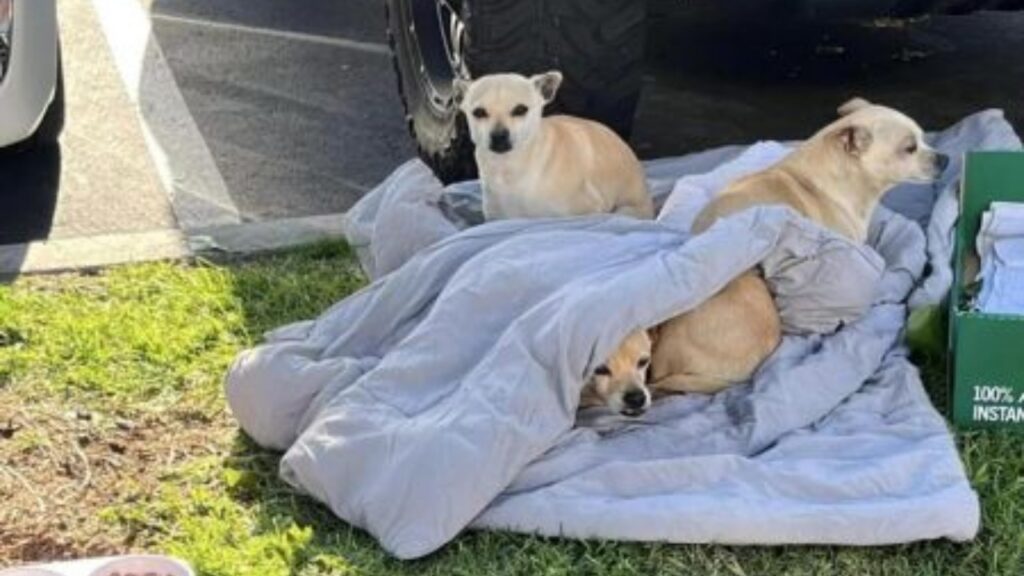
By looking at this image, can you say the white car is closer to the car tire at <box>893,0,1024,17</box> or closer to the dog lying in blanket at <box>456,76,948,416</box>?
the dog lying in blanket at <box>456,76,948,416</box>

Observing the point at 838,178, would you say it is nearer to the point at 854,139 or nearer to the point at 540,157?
the point at 854,139

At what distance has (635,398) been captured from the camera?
3.55 metres

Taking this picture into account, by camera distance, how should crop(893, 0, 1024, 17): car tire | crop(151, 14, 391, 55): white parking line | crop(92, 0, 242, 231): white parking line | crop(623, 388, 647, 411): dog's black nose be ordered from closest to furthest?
crop(623, 388, 647, 411): dog's black nose → crop(893, 0, 1024, 17): car tire → crop(92, 0, 242, 231): white parking line → crop(151, 14, 391, 55): white parking line

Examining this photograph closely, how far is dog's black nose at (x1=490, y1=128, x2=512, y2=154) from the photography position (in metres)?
4.18

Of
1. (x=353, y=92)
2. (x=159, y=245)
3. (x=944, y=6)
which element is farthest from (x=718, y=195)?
(x=353, y=92)

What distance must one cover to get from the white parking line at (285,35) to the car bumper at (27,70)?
6.56ft

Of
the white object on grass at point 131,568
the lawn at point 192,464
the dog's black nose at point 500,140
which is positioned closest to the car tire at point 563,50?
the dog's black nose at point 500,140

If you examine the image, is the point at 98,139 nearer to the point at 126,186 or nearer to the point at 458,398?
the point at 126,186

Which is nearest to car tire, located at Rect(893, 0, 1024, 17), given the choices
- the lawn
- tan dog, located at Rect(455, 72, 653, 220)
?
tan dog, located at Rect(455, 72, 653, 220)

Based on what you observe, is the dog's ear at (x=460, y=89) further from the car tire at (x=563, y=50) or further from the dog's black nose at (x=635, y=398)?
the dog's black nose at (x=635, y=398)

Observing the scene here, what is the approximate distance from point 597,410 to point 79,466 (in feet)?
3.85

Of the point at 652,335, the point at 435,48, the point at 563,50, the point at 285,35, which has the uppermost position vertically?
the point at 563,50

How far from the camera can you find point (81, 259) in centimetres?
493

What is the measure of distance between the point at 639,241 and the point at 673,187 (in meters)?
0.85
